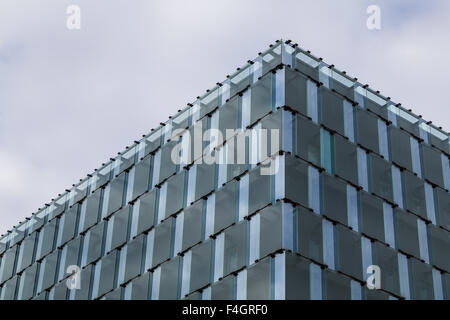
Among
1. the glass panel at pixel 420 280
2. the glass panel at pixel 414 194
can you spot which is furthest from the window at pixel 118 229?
the glass panel at pixel 420 280

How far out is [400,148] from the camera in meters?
44.1

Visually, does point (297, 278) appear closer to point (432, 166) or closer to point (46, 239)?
point (432, 166)

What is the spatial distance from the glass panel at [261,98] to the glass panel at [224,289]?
274 inches

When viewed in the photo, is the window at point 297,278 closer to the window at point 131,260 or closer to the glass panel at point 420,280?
the glass panel at point 420,280

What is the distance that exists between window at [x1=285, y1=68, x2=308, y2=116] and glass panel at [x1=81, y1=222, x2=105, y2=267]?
13.8 meters

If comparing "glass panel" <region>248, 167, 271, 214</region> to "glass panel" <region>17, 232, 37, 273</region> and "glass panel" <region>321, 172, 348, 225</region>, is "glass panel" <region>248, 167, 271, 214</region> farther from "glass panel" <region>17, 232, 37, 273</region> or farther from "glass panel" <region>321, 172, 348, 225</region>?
"glass panel" <region>17, 232, 37, 273</region>

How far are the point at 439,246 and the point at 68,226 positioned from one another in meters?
20.3

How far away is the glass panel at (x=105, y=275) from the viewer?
148ft

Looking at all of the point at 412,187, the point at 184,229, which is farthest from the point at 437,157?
the point at 184,229

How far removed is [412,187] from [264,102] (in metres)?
8.78

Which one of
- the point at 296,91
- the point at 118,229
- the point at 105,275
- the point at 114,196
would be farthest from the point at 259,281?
the point at 114,196

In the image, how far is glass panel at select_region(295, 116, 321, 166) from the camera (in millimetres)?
38250
